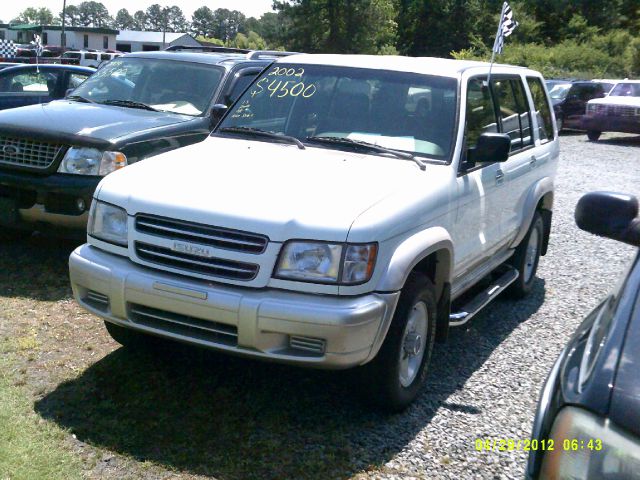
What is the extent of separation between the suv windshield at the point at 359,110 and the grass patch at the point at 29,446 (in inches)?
88.1

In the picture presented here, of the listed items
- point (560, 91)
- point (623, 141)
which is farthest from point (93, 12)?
point (623, 141)

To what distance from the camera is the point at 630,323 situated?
7.32 feet

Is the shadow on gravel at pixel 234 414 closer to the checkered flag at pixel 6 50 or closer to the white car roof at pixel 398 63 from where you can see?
the white car roof at pixel 398 63

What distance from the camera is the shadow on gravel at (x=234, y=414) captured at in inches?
144

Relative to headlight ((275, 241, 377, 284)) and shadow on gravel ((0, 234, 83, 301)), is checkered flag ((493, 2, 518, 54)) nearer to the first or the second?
headlight ((275, 241, 377, 284))

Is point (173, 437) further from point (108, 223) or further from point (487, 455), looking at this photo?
point (487, 455)

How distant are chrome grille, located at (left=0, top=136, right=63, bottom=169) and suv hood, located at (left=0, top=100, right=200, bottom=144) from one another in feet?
0.26

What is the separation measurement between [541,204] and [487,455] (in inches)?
127

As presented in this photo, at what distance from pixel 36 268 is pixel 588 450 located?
17.3 feet

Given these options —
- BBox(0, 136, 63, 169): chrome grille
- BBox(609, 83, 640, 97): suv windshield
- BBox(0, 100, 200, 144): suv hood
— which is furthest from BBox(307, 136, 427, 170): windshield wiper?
BBox(609, 83, 640, 97): suv windshield

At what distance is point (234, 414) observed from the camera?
13.4ft

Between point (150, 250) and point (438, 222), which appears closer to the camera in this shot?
point (150, 250)

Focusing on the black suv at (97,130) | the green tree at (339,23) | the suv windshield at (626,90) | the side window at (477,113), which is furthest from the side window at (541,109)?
the green tree at (339,23)

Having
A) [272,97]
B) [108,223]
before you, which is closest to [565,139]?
[272,97]
